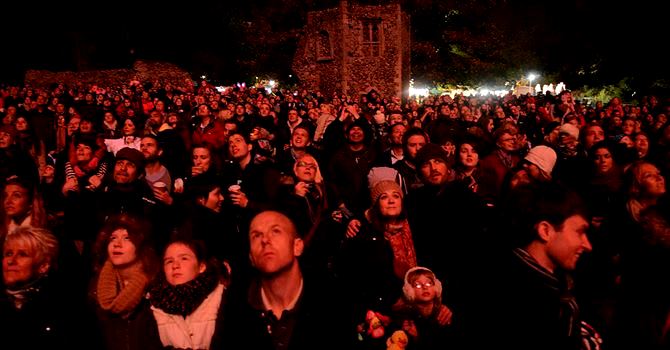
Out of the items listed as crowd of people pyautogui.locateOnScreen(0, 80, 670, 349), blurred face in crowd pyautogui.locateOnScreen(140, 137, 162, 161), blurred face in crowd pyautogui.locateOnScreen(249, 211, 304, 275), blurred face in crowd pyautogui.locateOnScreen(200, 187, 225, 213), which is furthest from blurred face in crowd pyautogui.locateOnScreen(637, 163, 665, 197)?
blurred face in crowd pyautogui.locateOnScreen(140, 137, 162, 161)

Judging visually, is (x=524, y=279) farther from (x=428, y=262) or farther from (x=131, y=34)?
(x=131, y=34)

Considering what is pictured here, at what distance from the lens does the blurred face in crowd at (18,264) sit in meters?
2.50

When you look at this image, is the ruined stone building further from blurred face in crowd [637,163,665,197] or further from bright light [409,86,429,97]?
blurred face in crowd [637,163,665,197]

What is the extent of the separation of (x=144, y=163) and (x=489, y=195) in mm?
3781

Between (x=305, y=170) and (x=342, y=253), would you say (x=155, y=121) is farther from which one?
(x=342, y=253)

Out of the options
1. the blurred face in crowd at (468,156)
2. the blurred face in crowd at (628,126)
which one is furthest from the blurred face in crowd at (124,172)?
the blurred face in crowd at (628,126)

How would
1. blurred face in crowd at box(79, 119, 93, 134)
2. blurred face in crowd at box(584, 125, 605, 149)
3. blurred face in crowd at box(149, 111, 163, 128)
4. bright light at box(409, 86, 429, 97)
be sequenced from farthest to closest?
bright light at box(409, 86, 429, 97), blurred face in crowd at box(149, 111, 163, 128), blurred face in crowd at box(79, 119, 93, 134), blurred face in crowd at box(584, 125, 605, 149)

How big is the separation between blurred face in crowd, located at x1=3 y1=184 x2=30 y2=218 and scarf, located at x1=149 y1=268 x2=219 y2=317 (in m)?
1.79

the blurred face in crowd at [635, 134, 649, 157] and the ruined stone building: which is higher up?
the ruined stone building

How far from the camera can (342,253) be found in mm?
3344

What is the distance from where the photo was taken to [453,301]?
3244 mm

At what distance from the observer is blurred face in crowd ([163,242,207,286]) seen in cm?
260

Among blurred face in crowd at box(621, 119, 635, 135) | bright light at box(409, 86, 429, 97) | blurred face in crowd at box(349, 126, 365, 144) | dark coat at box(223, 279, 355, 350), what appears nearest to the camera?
dark coat at box(223, 279, 355, 350)

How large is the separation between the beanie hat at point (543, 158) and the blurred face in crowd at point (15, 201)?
4.67 m
